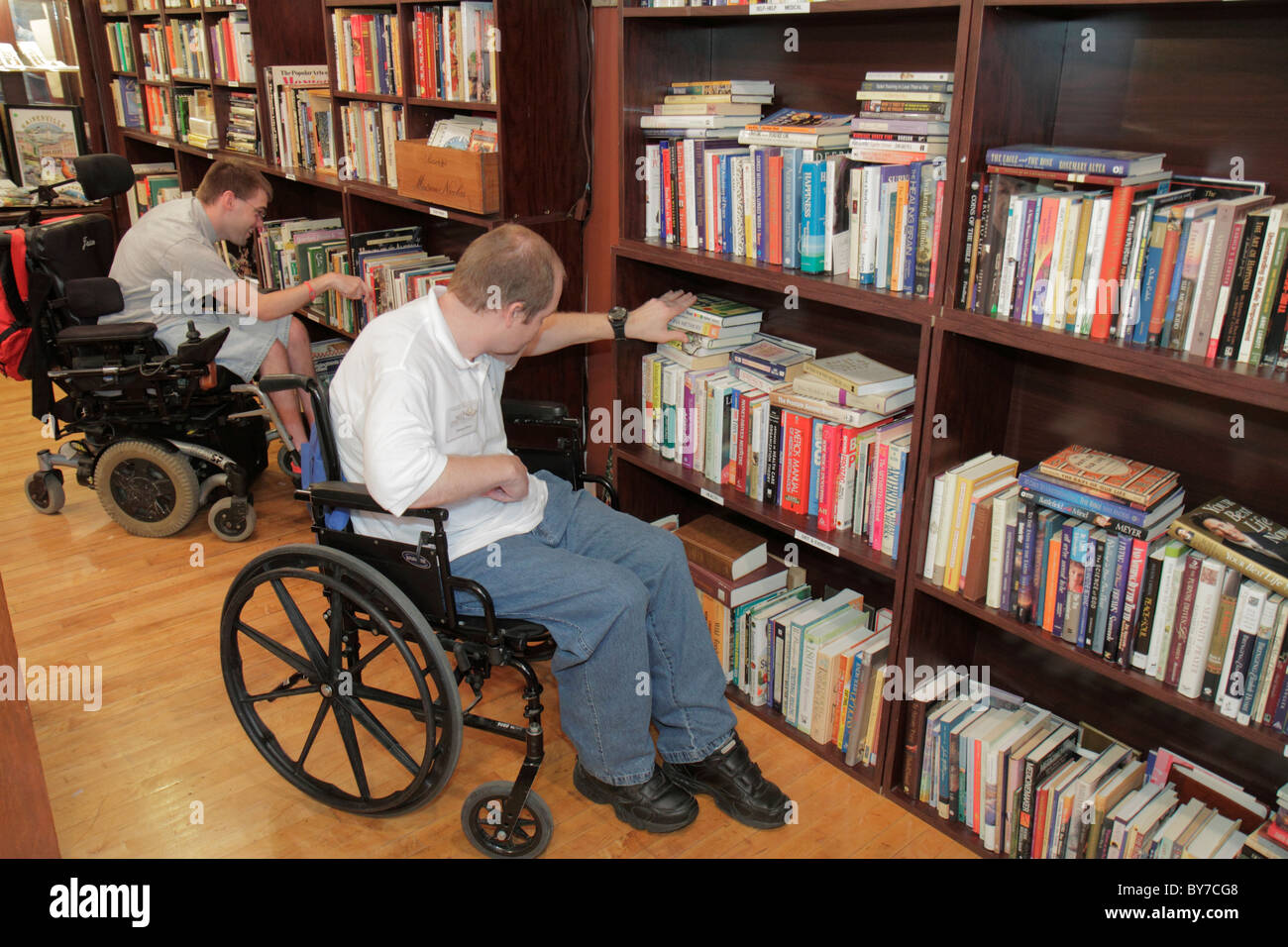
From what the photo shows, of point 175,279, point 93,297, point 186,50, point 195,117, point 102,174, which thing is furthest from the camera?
point 195,117

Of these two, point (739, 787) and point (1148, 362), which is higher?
point (1148, 362)

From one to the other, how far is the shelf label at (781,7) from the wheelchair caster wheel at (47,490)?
9.26ft

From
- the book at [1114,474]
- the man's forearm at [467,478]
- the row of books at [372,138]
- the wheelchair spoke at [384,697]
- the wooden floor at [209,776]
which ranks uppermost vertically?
the row of books at [372,138]

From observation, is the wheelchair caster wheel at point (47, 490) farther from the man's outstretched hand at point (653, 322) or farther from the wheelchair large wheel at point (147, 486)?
the man's outstretched hand at point (653, 322)

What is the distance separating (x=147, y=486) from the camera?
3271 millimetres

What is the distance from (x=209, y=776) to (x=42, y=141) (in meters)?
5.00

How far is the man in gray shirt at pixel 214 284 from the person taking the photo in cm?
323

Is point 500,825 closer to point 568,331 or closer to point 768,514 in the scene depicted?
point 768,514

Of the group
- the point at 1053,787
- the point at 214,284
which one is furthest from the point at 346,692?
the point at 214,284

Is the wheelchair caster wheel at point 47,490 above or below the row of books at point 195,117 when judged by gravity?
below

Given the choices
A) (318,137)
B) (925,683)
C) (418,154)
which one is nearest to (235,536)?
(418,154)

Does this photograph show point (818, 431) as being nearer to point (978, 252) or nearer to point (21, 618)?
point (978, 252)

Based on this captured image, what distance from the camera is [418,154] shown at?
3006mm

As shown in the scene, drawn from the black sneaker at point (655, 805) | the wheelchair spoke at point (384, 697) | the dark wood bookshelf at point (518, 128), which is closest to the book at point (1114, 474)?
the black sneaker at point (655, 805)
